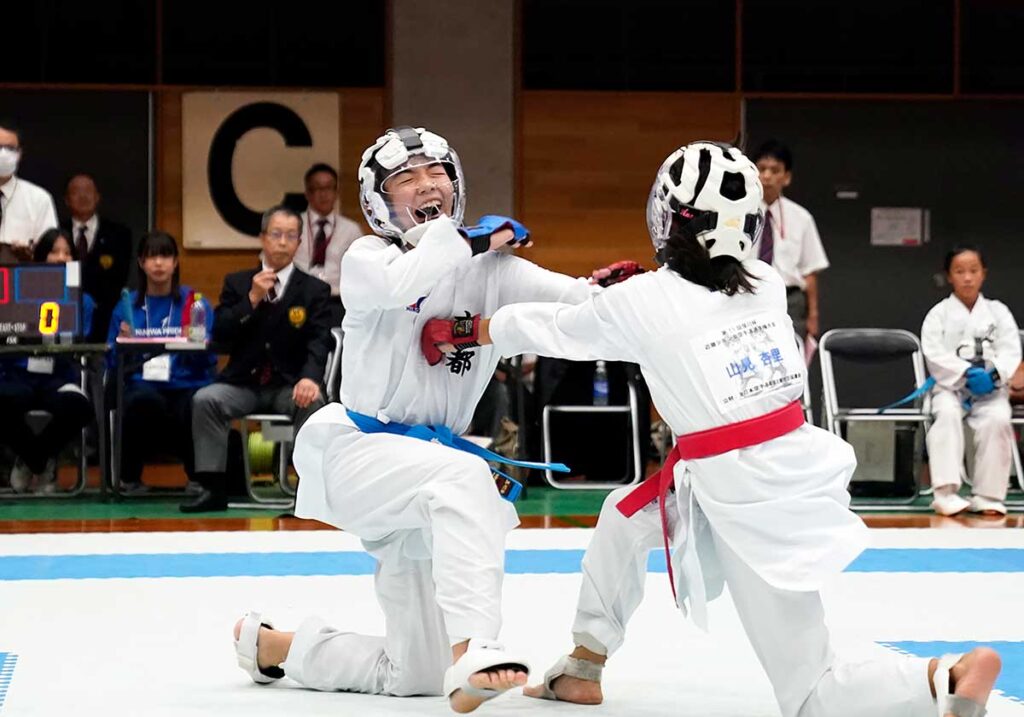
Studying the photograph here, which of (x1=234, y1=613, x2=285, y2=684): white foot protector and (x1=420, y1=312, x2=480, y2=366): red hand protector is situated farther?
(x1=234, y1=613, x2=285, y2=684): white foot protector

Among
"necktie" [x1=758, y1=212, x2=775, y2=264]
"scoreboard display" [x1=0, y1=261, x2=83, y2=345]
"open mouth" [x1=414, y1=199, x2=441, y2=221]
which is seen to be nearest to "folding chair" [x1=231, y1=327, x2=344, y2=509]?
"scoreboard display" [x1=0, y1=261, x2=83, y2=345]

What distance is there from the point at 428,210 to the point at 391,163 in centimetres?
15

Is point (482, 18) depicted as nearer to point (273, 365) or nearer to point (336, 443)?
point (273, 365)

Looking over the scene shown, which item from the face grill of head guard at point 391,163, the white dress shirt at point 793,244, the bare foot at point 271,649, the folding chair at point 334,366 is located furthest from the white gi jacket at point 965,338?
the bare foot at point 271,649

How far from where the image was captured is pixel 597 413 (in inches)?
360

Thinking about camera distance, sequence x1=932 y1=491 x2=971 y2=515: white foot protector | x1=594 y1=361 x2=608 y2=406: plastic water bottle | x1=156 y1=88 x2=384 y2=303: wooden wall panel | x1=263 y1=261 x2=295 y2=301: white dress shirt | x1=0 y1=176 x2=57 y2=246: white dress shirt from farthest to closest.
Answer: x1=156 y1=88 x2=384 y2=303: wooden wall panel < x1=594 y1=361 x2=608 y2=406: plastic water bottle < x1=0 y1=176 x2=57 y2=246: white dress shirt < x1=263 y1=261 x2=295 y2=301: white dress shirt < x1=932 y1=491 x2=971 y2=515: white foot protector

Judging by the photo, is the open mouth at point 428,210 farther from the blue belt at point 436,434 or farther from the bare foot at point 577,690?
the bare foot at point 577,690

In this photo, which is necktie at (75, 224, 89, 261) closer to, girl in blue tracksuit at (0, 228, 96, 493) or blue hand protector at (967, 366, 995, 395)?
girl in blue tracksuit at (0, 228, 96, 493)

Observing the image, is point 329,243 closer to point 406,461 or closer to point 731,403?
point 406,461

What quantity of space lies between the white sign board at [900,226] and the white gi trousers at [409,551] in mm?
8702

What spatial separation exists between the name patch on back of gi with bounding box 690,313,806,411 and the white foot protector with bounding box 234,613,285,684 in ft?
4.36

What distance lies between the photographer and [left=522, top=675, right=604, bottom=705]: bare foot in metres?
3.49

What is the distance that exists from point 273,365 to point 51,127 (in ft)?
13.4

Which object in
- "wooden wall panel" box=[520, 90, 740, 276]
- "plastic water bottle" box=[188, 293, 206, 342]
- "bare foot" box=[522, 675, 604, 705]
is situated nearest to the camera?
"bare foot" box=[522, 675, 604, 705]
